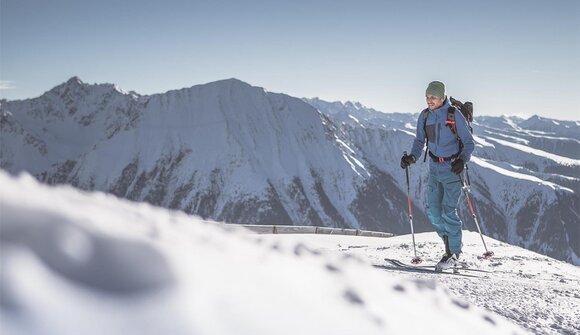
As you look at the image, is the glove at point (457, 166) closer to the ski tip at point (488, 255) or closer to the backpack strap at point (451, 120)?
the backpack strap at point (451, 120)

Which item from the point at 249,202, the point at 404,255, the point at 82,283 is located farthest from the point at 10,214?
the point at 249,202

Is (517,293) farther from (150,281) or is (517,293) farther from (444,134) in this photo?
(150,281)

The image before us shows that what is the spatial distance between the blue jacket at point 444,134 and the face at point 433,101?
0.07m

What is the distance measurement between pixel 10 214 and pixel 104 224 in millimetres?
193

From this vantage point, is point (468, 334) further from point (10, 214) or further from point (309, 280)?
point (10, 214)

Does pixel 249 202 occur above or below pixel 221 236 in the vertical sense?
below

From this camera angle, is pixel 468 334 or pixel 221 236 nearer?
pixel 221 236

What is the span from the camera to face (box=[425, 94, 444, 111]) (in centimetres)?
656

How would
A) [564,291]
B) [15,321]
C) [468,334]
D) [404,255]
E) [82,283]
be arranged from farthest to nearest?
1. [404,255]
2. [564,291]
3. [468,334]
4. [82,283]
5. [15,321]

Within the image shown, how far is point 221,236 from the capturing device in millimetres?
1539

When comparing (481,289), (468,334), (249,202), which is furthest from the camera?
(249,202)

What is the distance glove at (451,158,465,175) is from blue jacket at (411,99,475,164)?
0.11 m

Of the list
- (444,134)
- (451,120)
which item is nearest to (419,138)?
(444,134)

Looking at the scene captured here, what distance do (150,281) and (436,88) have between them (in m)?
6.01
